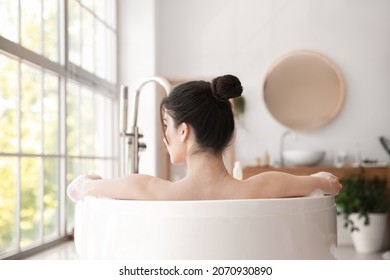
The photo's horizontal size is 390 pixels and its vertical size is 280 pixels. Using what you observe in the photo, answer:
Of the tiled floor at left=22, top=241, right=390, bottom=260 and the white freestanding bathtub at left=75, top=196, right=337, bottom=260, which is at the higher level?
the white freestanding bathtub at left=75, top=196, right=337, bottom=260

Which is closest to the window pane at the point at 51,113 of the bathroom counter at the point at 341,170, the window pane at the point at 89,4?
the window pane at the point at 89,4

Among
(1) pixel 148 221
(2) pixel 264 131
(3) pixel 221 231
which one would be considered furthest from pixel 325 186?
(2) pixel 264 131

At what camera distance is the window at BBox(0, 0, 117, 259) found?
2990 mm

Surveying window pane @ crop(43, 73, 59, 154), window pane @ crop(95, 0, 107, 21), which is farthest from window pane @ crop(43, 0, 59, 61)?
window pane @ crop(95, 0, 107, 21)

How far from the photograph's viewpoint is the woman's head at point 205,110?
1327 mm

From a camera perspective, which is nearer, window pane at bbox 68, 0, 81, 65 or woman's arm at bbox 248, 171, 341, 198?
woman's arm at bbox 248, 171, 341, 198

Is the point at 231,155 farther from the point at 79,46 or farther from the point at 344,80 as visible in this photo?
the point at 79,46

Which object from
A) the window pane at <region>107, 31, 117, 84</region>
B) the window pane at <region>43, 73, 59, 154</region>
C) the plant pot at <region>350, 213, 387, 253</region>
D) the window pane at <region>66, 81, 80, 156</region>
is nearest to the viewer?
the window pane at <region>43, 73, 59, 154</region>

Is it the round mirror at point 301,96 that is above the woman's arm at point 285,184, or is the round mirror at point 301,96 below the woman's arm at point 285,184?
above

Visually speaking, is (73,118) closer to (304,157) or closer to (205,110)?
(304,157)

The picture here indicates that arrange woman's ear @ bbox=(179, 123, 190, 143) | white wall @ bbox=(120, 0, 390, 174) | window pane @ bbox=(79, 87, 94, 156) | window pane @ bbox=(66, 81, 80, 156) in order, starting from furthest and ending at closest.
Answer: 1. white wall @ bbox=(120, 0, 390, 174)
2. window pane @ bbox=(79, 87, 94, 156)
3. window pane @ bbox=(66, 81, 80, 156)
4. woman's ear @ bbox=(179, 123, 190, 143)

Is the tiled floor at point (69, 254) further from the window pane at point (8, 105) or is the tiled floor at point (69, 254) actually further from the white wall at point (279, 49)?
the white wall at point (279, 49)

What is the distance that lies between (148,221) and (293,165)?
4.01m

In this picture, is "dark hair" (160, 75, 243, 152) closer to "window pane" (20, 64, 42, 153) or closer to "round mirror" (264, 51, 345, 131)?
"window pane" (20, 64, 42, 153)
